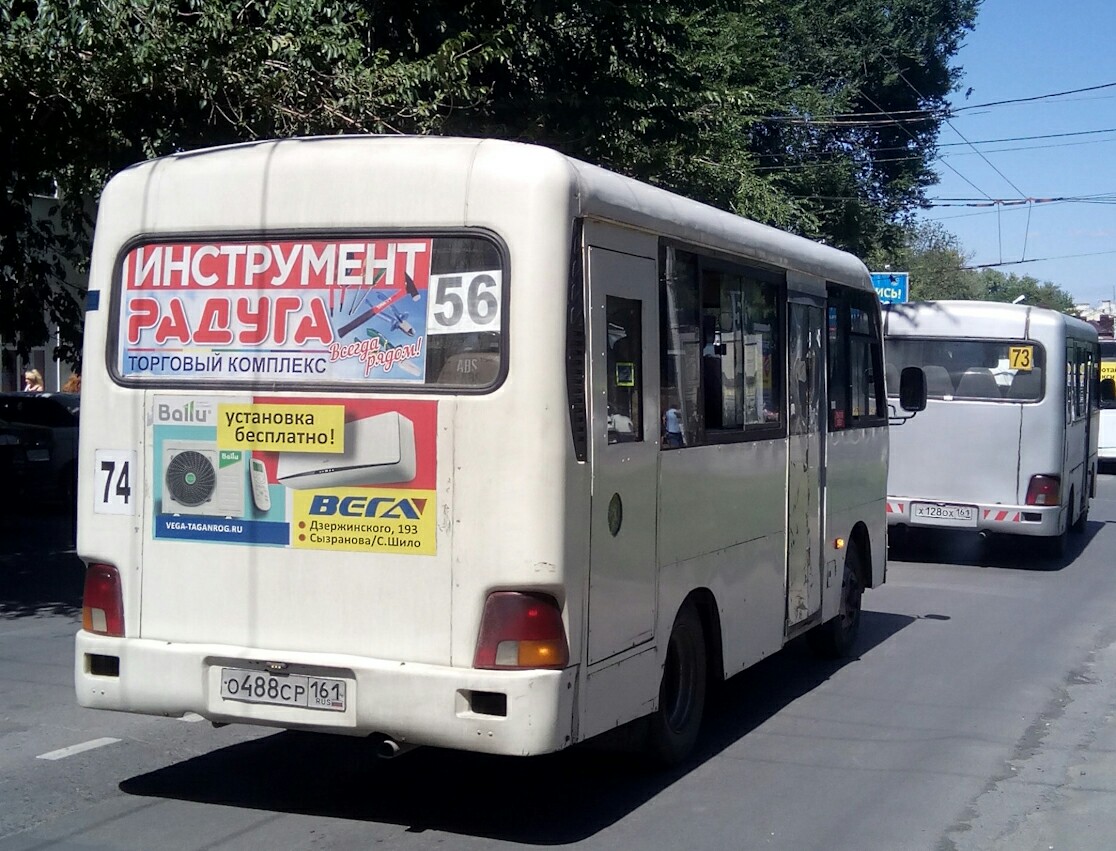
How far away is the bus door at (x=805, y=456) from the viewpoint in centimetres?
823

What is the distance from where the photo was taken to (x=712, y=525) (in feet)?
22.5

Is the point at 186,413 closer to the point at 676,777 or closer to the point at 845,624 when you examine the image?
the point at 676,777

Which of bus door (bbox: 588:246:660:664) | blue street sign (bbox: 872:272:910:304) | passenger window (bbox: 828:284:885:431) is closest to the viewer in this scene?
bus door (bbox: 588:246:660:664)

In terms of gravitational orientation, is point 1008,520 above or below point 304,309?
below

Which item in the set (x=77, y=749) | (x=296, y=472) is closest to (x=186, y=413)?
(x=296, y=472)

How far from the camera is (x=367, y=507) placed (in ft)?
17.8

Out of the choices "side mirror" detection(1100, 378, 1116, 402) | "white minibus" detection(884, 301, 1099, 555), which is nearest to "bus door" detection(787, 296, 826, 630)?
"white minibus" detection(884, 301, 1099, 555)

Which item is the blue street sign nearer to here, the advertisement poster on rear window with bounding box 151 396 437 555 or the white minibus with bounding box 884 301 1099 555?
the white minibus with bounding box 884 301 1099 555

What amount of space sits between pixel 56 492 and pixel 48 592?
7364 mm

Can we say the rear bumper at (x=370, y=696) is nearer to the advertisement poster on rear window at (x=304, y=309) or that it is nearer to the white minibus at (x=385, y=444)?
the white minibus at (x=385, y=444)

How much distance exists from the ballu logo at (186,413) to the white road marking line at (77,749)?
6.98 ft

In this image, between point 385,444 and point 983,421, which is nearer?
point 385,444

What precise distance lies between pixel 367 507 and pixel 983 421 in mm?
10979

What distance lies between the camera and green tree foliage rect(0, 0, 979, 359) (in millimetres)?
10391
